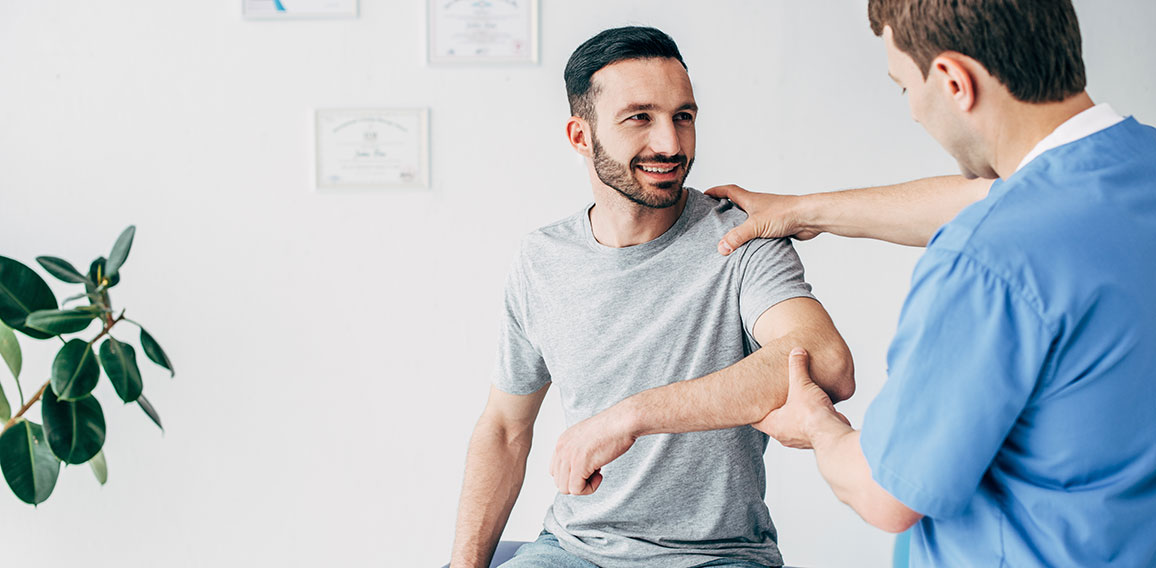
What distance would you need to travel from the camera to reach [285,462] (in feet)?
8.32

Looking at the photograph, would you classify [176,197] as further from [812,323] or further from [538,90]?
[812,323]

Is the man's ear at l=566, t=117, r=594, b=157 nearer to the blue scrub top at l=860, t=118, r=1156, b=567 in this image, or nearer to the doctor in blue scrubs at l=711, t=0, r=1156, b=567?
the doctor in blue scrubs at l=711, t=0, r=1156, b=567

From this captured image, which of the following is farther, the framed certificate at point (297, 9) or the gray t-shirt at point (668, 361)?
the framed certificate at point (297, 9)

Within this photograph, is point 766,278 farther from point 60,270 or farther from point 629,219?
point 60,270

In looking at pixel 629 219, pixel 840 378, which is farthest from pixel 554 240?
pixel 840 378

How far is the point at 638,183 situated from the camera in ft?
5.03

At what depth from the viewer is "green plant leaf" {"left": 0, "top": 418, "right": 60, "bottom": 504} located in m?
2.12

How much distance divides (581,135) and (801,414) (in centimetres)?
75

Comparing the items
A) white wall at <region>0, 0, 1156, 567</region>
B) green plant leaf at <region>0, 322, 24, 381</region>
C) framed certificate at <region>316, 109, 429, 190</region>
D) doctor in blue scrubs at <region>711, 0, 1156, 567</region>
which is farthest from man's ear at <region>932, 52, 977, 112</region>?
green plant leaf at <region>0, 322, 24, 381</region>

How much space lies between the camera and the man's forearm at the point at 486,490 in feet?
5.43

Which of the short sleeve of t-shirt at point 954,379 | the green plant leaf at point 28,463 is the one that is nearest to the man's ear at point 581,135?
the short sleeve of t-shirt at point 954,379

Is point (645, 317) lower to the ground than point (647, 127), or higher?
lower

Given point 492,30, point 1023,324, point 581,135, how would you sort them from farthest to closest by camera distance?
point 492,30 < point 581,135 < point 1023,324

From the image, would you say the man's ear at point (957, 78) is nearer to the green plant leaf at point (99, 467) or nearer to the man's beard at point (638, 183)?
the man's beard at point (638, 183)
